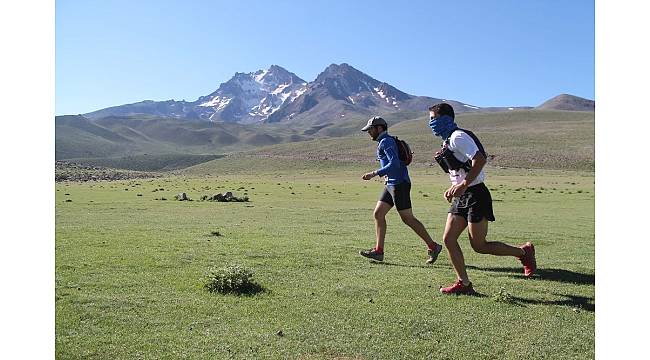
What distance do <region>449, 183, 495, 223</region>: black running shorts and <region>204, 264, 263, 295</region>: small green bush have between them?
12.0ft

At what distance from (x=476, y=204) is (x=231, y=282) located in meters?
4.11

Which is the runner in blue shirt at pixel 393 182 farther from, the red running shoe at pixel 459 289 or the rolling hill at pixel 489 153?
the rolling hill at pixel 489 153

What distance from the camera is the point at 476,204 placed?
8258 mm

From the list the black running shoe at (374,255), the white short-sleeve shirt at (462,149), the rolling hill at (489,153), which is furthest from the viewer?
the rolling hill at (489,153)

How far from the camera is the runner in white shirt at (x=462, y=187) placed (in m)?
8.02

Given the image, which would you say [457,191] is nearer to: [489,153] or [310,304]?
[310,304]

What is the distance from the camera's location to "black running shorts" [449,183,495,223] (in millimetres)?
8258

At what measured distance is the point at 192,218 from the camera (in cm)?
2319

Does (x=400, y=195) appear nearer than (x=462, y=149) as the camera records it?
No

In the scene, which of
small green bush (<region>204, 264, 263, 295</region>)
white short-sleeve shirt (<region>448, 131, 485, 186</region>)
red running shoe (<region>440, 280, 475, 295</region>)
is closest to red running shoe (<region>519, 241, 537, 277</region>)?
red running shoe (<region>440, 280, 475, 295</region>)

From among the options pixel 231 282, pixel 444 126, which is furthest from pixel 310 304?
A: pixel 444 126

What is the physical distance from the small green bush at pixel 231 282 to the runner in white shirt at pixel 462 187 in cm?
323

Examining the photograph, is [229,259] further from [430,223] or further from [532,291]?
[430,223]

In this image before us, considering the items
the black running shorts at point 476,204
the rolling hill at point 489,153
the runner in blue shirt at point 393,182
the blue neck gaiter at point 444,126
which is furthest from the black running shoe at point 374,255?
the rolling hill at point 489,153
